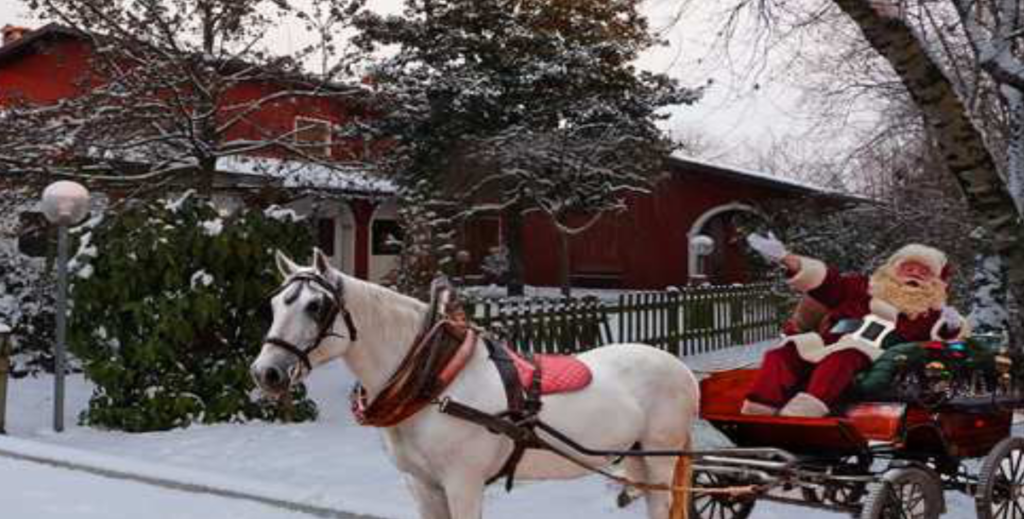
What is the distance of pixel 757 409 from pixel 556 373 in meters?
1.62

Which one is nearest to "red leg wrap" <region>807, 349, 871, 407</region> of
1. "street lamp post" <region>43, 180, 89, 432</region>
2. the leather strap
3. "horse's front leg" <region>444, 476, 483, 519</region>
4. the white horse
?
the white horse

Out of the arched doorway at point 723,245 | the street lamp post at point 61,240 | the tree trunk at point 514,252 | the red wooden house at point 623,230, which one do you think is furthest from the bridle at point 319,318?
the arched doorway at point 723,245

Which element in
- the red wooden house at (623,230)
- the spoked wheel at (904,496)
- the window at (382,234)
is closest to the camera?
the spoked wheel at (904,496)

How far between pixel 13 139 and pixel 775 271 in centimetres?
1594

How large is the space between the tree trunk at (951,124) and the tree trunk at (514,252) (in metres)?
19.2

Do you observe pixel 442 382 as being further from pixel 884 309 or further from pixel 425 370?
pixel 884 309

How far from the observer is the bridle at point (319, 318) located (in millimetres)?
3949

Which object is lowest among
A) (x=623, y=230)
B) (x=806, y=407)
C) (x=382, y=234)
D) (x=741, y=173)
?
(x=806, y=407)

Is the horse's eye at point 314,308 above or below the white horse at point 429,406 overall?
above

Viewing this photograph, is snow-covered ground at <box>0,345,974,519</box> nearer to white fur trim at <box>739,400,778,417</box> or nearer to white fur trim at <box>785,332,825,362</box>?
white fur trim at <box>739,400,778,417</box>

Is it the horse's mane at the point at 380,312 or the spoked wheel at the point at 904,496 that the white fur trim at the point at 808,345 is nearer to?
the spoked wheel at the point at 904,496

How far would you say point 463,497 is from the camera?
13.4 feet

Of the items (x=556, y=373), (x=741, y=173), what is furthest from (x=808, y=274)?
(x=741, y=173)

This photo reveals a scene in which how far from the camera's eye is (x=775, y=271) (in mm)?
23094
